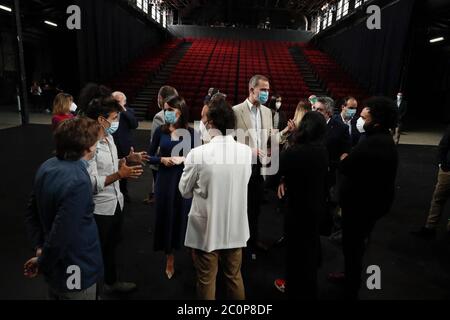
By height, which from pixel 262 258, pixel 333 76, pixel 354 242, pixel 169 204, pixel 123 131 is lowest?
pixel 262 258

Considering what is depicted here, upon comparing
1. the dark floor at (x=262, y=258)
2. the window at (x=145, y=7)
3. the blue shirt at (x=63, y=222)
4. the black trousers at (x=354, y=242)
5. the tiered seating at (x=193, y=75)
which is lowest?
the dark floor at (x=262, y=258)

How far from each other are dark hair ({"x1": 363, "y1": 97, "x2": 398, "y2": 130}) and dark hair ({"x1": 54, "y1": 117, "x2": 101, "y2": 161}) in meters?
1.64

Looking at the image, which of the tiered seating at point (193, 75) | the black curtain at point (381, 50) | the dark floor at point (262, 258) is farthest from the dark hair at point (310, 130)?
the black curtain at point (381, 50)

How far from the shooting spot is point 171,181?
2.29m

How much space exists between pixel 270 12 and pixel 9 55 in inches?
626

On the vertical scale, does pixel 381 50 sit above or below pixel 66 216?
above

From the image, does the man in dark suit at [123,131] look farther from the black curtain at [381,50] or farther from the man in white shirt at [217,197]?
the black curtain at [381,50]

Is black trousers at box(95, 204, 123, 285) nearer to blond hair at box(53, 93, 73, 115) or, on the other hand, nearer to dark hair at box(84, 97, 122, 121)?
dark hair at box(84, 97, 122, 121)

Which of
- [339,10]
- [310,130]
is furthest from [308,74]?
[310,130]

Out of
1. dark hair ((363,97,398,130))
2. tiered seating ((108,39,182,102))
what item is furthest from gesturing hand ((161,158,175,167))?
tiered seating ((108,39,182,102))

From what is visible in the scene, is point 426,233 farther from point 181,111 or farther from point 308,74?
point 308,74

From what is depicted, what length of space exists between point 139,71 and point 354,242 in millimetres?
11017

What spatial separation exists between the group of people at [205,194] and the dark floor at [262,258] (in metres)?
0.17

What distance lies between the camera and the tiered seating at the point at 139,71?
10.1 meters
